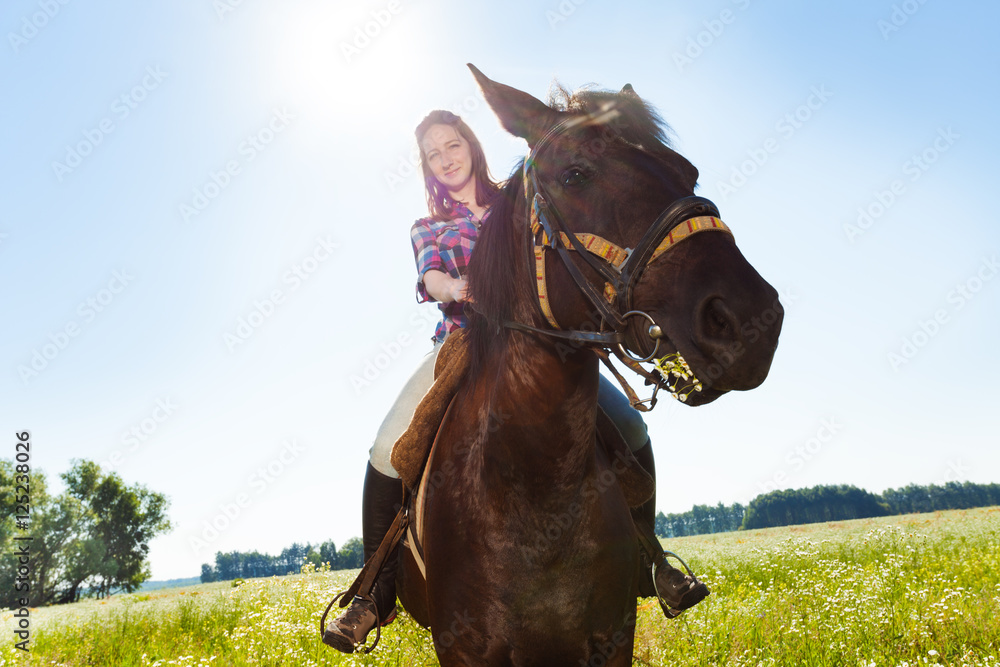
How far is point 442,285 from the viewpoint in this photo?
304 cm

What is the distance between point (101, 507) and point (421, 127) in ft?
185

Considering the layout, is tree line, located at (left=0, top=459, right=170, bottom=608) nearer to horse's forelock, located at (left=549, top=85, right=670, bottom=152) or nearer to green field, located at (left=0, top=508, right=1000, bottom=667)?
green field, located at (left=0, top=508, right=1000, bottom=667)

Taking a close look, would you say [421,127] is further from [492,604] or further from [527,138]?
[492,604]

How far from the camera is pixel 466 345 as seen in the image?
2945 millimetres

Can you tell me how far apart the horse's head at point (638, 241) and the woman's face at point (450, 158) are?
172cm

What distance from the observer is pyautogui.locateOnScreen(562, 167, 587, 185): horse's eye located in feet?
6.99

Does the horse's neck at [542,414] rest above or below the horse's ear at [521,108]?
below

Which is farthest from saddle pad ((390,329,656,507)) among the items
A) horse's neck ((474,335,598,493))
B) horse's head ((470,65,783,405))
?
horse's head ((470,65,783,405))

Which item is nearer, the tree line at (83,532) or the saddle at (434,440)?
the saddle at (434,440)

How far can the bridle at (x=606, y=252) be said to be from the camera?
5.79 feet

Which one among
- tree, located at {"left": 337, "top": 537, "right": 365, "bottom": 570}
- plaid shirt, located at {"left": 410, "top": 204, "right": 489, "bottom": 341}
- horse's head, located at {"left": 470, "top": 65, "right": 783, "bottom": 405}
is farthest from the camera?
tree, located at {"left": 337, "top": 537, "right": 365, "bottom": 570}

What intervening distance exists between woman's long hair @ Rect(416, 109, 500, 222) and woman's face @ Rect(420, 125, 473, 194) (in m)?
0.04
